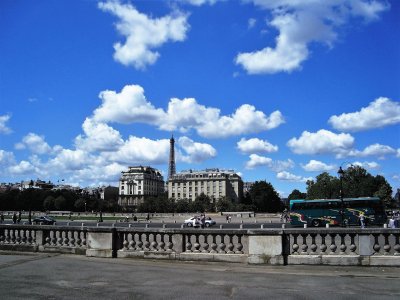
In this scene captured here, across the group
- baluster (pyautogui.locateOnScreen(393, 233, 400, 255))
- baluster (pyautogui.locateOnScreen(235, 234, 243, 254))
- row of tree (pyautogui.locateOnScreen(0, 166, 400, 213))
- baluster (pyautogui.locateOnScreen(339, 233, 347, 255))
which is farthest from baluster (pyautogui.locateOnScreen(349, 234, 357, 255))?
row of tree (pyautogui.locateOnScreen(0, 166, 400, 213))

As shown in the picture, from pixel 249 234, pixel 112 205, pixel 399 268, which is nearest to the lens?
pixel 399 268

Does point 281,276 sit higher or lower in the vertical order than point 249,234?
lower

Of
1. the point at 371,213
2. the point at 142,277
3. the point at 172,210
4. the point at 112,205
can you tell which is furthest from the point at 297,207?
the point at 112,205

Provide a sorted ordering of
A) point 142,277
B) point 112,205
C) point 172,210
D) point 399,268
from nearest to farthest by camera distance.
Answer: point 142,277 → point 399,268 → point 172,210 → point 112,205

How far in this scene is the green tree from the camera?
563 feet

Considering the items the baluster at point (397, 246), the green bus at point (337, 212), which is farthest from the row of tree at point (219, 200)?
the baluster at point (397, 246)

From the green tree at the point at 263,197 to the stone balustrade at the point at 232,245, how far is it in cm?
16029

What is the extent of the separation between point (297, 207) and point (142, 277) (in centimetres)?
4429

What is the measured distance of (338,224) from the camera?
4938cm

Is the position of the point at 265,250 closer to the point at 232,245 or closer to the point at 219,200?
the point at 232,245

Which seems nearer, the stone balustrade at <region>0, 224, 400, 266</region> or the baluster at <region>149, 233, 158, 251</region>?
the stone balustrade at <region>0, 224, 400, 266</region>

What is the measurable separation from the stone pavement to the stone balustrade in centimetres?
29

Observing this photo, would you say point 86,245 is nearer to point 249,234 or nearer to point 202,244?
point 202,244

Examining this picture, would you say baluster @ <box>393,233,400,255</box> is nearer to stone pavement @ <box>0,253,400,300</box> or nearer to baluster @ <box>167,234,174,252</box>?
stone pavement @ <box>0,253,400,300</box>
